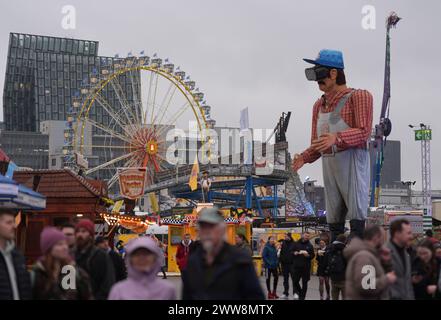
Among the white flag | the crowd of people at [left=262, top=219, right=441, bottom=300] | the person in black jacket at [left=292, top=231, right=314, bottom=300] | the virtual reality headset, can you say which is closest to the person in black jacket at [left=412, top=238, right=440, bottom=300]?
the crowd of people at [left=262, top=219, right=441, bottom=300]

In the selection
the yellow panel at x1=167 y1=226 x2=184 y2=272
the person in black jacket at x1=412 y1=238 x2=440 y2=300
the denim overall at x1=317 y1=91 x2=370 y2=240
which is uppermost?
the denim overall at x1=317 y1=91 x2=370 y2=240

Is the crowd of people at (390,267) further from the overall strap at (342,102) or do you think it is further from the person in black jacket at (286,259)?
the person in black jacket at (286,259)

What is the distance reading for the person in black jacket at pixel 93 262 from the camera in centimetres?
854

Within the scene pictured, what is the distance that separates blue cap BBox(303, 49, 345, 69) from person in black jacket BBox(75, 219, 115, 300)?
452 centimetres

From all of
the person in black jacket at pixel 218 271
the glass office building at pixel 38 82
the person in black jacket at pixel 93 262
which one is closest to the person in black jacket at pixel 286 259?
the person in black jacket at pixel 93 262

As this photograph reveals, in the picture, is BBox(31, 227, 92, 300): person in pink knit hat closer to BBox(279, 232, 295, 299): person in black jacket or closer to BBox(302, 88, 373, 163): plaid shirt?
BBox(302, 88, 373, 163): plaid shirt

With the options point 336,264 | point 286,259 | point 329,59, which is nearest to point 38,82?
point 286,259

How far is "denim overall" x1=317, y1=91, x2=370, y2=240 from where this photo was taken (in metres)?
12.0

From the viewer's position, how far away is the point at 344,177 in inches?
476

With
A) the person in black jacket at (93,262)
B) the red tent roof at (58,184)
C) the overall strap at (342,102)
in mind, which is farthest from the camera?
the red tent roof at (58,184)

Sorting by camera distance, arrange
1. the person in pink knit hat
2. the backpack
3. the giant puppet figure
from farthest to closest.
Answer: the backpack, the giant puppet figure, the person in pink knit hat

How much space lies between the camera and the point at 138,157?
57656 mm
